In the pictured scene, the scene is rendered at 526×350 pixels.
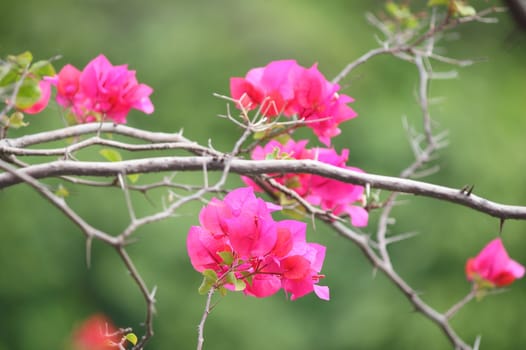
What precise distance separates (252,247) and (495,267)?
2.58 feet

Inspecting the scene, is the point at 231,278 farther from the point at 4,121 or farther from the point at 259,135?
the point at 4,121

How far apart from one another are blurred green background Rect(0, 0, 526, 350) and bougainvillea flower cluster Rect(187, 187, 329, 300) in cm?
241

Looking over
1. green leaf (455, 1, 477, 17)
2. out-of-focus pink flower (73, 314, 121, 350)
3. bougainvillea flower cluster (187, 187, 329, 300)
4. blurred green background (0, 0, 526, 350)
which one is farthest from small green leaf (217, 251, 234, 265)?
blurred green background (0, 0, 526, 350)

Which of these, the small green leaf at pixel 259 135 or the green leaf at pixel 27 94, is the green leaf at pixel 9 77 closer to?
the green leaf at pixel 27 94

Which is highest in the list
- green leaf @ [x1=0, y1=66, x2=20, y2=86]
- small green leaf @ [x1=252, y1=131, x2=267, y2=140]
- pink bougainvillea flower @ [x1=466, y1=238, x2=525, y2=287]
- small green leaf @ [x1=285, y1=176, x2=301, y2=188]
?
green leaf @ [x1=0, y1=66, x2=20, y2=86]

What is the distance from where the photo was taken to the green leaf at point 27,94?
0.77 metres

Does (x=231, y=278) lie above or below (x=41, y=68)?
below

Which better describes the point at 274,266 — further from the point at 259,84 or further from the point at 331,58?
the point at 331,58

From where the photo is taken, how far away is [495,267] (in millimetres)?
1477

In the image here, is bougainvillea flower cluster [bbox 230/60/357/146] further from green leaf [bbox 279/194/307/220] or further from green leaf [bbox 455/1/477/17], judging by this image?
green leaf [bbox 455/1/477/17]

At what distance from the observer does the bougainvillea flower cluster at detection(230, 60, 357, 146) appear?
105cm

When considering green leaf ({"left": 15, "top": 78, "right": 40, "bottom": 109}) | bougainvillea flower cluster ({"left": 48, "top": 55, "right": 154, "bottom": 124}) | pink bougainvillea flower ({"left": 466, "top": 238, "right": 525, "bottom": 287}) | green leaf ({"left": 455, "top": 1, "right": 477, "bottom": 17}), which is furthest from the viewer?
pink bougainvillea flower ({"left": 466, "top": 238, "right": 525, "bottom": 287})

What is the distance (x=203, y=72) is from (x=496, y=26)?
69.7 inches

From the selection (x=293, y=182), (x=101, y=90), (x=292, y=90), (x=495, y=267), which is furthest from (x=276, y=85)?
(x=495, y=267)
